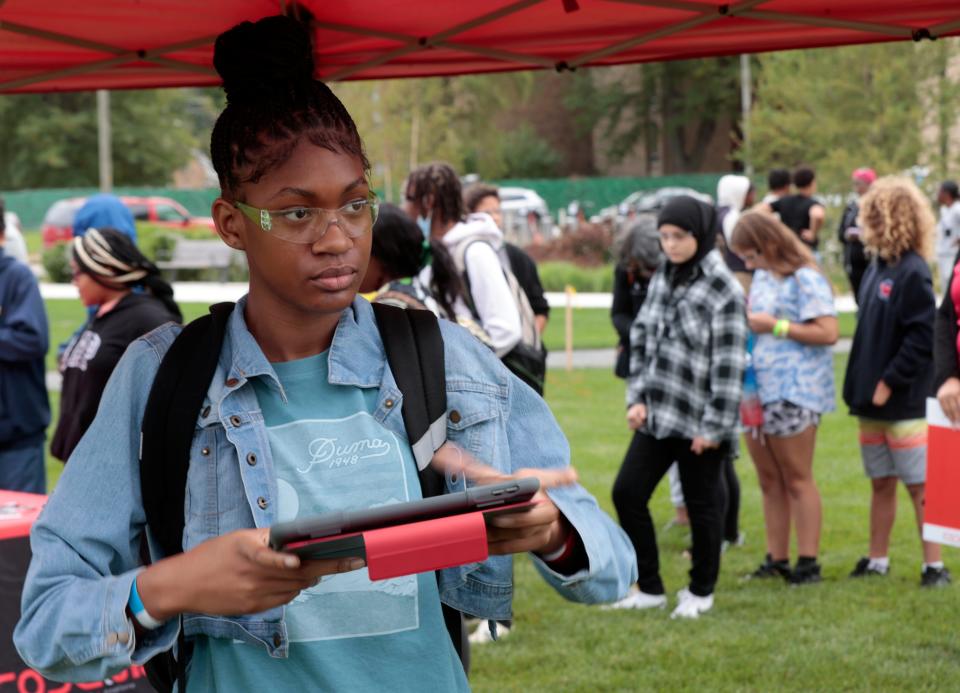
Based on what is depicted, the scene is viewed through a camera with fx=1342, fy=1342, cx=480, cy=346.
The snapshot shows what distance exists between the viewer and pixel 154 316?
6.05m

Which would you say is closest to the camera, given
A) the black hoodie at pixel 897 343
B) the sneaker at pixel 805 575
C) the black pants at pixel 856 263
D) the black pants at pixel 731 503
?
the black hoodie at pixel 897 343

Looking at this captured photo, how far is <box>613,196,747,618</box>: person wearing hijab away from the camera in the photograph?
24.0 feet

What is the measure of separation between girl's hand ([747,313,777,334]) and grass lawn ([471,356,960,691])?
1.56 meters

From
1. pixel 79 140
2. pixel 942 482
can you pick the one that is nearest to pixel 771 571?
pixel 942 482

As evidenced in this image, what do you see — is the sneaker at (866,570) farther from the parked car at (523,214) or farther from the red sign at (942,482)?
the parked car at (523,214)

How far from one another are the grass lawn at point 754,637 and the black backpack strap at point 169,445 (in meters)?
4.50

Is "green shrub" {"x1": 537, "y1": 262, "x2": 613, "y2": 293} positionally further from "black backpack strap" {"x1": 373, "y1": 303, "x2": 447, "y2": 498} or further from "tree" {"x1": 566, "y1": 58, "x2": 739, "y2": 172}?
"tree" {"x1": 566, "y1": 58, "x2": 739, "y2": 172}

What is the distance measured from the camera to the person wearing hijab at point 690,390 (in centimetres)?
730

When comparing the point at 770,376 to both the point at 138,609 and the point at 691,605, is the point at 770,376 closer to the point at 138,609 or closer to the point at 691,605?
the point at 691,605

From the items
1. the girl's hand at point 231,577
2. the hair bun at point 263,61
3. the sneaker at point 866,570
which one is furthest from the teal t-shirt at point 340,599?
the sneaker at point 866,570

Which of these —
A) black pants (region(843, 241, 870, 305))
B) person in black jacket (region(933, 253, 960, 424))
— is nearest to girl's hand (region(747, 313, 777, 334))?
person in black jacket (region(933, 253, 960, 424))

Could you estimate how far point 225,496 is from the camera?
2162 millimetres

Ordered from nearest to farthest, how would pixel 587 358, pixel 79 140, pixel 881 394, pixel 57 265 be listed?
pixel 881 394 → pixel 587 358 → pixel 57 265 → pixel 79 140

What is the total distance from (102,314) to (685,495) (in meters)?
3.38
